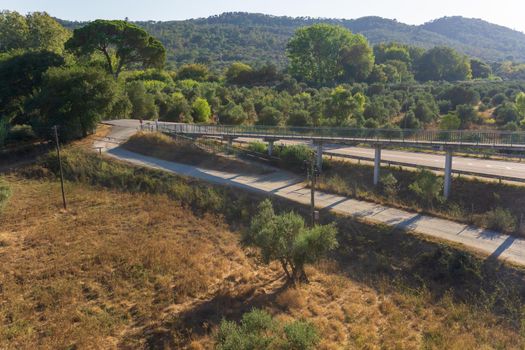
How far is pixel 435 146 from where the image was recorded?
90.3 feet

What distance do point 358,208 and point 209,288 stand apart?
11.6 m

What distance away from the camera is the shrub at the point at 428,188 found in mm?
26000

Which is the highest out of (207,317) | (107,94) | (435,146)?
(107,94)

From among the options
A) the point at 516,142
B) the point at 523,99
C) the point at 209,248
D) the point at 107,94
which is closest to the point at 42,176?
the point at 107,94

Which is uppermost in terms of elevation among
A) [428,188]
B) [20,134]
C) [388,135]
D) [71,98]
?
[71,98]

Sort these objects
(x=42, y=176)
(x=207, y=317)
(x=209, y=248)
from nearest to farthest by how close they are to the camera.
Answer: (x=207, y=317)
(x=209, y=248)
(x=42, y=176)

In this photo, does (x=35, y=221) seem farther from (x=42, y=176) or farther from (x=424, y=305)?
(x=424, y=305)

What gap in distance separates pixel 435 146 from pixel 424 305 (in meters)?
13.4

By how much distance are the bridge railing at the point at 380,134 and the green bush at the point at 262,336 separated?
1950 centimetres

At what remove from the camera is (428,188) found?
26062 millimetres

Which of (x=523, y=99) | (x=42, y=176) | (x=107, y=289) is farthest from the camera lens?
(x=523, y=99)

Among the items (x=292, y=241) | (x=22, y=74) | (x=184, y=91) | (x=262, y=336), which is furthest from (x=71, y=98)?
(x=262, y=336)

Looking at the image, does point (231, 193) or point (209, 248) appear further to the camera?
point (231, 193)

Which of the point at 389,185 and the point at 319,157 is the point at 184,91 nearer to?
the point at 319,157
